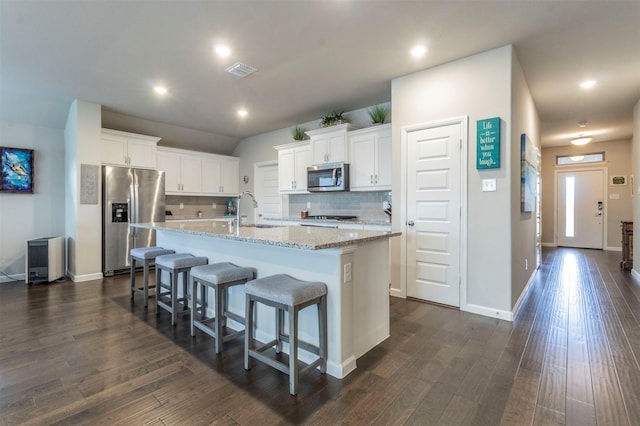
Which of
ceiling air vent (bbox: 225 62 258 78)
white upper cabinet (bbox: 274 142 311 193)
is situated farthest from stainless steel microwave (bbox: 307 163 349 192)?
ceiling air vent (bbox: 225 62 258 78)

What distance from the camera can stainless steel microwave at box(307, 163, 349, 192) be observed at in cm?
479

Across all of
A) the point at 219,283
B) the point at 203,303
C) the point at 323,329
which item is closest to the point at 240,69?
the point at 219,283

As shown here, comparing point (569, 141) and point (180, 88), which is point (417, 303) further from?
point (569, 141)

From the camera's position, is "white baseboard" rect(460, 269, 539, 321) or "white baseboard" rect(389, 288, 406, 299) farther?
"white baseboard" rect(389, 288, 406, 299)

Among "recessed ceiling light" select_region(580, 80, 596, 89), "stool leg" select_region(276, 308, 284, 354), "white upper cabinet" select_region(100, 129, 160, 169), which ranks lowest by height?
"stool leg" select_region(276, 308, 284, 354)

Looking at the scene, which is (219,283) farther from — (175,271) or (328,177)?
(328,177)

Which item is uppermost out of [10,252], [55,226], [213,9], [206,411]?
[213,9]

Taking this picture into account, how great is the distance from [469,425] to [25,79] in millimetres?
5532

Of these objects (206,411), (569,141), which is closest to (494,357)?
(206,411)

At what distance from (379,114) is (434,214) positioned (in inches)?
71.1

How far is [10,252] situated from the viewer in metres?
4.83

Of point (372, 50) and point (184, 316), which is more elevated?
point (372, 50)

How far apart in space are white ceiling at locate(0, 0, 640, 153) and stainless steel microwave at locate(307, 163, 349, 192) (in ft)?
3.16

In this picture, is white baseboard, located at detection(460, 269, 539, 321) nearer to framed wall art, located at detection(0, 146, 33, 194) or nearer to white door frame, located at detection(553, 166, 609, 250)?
white door frame, located at detection(553, 166, 609, 250)
